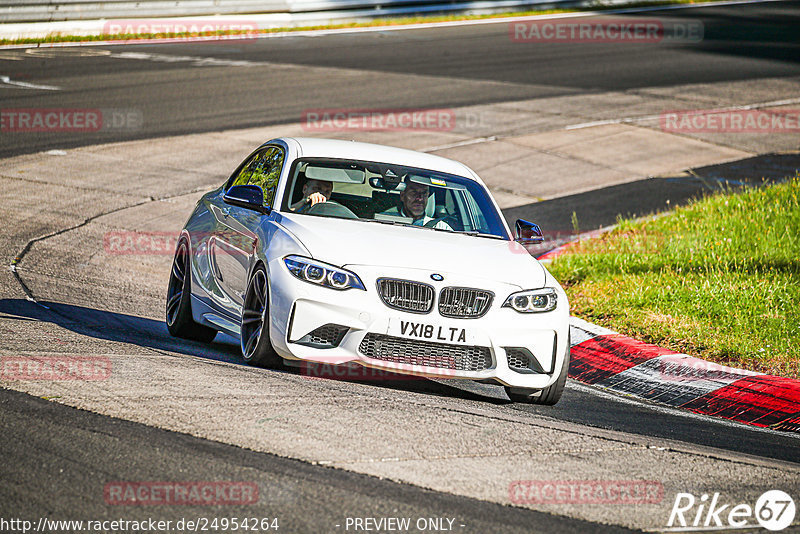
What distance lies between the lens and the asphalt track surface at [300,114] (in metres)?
4.63

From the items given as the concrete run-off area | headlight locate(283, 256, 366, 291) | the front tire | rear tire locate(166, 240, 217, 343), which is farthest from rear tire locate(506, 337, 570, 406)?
rear tire locate(166, 240, 217, 343)

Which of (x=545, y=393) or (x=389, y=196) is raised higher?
(x=389, y=196)

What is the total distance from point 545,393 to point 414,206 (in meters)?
1.75

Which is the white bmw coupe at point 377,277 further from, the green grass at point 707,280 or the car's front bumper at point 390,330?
the green grass at point 707,280

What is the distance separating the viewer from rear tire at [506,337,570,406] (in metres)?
7.00

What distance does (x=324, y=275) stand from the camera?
6570 mm

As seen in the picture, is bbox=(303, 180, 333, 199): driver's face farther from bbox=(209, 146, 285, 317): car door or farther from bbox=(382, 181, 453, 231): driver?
bbox=(382, 181, 453, 231): driver

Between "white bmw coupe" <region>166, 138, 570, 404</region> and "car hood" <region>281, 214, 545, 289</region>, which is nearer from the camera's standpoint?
"white bmw coupe" <region>166, 138, 570, 404</region>

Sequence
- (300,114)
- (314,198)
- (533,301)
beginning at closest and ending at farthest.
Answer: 1. (533,301)
2. (314,198)
3. (300,114)

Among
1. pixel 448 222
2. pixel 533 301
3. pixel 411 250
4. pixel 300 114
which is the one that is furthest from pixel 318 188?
pixel 300 114

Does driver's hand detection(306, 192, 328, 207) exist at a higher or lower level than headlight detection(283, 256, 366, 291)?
higher

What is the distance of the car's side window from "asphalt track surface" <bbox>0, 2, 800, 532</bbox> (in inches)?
48.9

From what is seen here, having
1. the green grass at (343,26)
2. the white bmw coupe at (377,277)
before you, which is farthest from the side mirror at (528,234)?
the green grass at (343,26)

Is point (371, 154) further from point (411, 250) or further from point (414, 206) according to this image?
point (411, 250)
